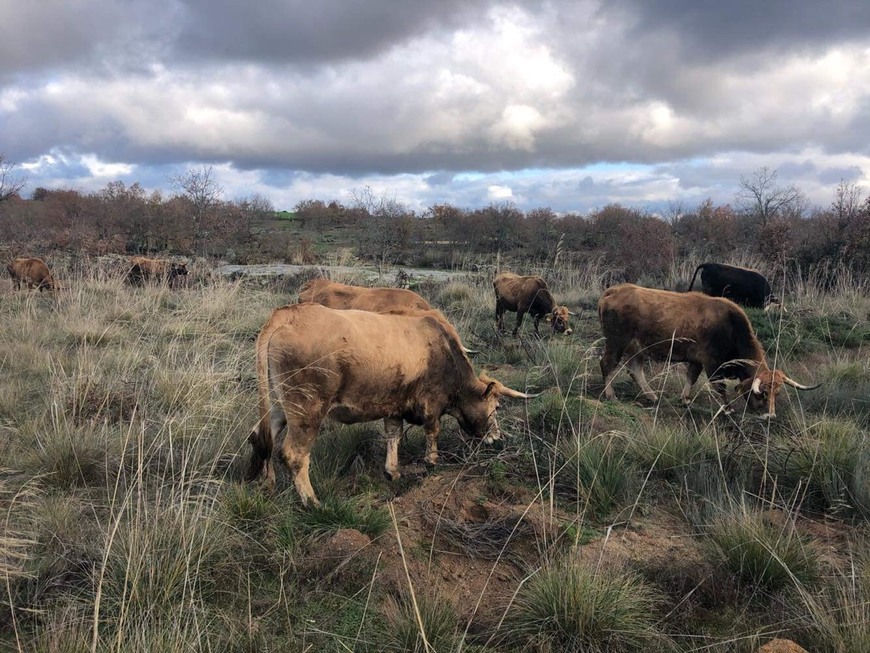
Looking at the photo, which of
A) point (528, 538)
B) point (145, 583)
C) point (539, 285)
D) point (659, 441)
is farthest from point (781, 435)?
point (539, 285)

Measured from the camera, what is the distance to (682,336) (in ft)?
26.8

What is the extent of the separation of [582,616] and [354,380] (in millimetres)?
2574

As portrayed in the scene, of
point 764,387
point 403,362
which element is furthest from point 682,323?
point 403,362

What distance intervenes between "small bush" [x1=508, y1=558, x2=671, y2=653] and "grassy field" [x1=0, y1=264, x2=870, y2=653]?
0.04 ft

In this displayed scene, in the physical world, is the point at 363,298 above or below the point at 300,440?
above

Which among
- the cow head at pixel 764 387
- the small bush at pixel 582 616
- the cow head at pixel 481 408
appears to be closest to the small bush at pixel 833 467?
the cow head at pixel 764 387

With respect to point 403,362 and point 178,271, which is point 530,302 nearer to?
point 403,362

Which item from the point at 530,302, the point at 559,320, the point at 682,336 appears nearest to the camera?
the point at 682,336

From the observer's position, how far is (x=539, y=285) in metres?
13.0

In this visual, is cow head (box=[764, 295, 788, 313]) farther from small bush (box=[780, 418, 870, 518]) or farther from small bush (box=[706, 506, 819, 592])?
small bush (box=[706, 506, 819, 592])

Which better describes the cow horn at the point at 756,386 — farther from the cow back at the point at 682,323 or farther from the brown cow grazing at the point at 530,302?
the brown cow grazing at the point at 530,302

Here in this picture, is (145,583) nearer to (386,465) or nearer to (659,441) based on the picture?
(386,465)

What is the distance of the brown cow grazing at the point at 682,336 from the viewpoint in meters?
8.05

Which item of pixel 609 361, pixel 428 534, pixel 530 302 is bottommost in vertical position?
pixel 428 534
